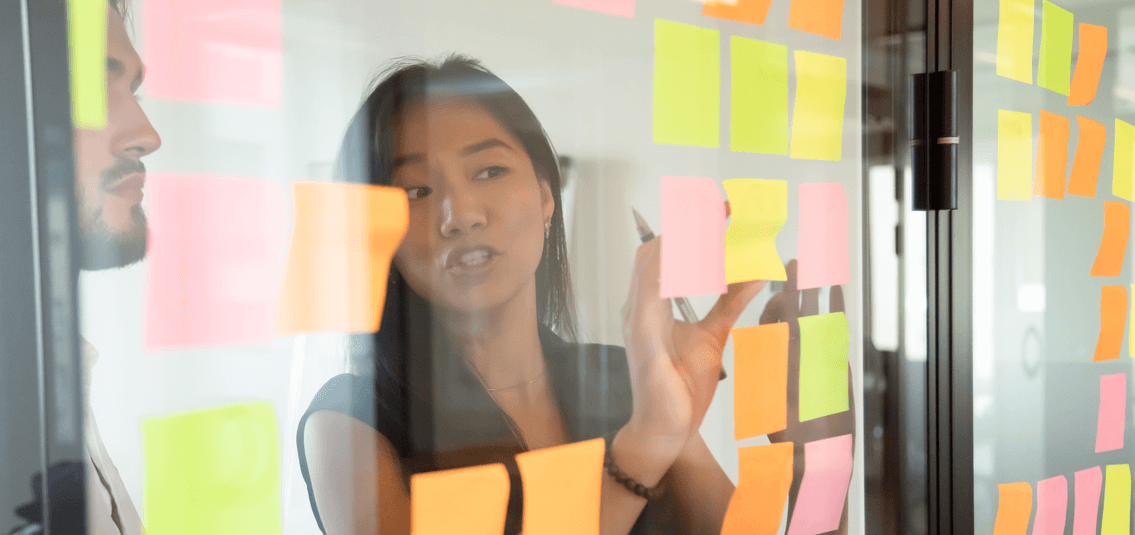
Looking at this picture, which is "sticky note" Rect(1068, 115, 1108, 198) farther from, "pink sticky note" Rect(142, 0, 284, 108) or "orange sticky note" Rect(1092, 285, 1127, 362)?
"pink sticky note" Rect(142, 0, 284, 108)

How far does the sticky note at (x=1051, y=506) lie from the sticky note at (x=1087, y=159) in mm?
378

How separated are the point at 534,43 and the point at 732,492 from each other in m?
0.42

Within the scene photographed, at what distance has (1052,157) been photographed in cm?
92

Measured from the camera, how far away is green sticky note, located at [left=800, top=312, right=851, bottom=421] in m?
0.72

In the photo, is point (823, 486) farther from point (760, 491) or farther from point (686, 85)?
point (686, 85)

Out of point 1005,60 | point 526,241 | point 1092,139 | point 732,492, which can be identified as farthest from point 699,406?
point 1092,139

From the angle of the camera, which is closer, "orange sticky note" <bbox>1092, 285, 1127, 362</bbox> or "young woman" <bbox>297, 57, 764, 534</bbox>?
"young woman" <bbox>297, 57, 764, 534</bbox>

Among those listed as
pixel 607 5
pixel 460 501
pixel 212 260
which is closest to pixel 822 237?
pixel 607 5

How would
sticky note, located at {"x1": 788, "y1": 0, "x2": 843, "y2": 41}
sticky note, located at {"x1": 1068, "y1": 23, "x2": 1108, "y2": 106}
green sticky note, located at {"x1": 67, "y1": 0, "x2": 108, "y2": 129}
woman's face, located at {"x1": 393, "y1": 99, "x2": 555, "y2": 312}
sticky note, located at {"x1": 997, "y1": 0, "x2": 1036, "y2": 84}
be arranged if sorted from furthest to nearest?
sticky note, located at {"x1": 1068, "y1": 23, "x2": 1108, "y2": 106} → sticky note, located at {"x1": 997, "y1": 0, "x2": 1036, "y2": 84} → sticky note, located at {"x1": 788, "y1": 0, "x2": 843, "y2": 41} → woman's face, located at {"x1": 393, "y1": 99, "x2": 555, "y2": 312} → green sticky note, located at {"x1": 67, "y1": 0, "x2": 108, "y2": 129}

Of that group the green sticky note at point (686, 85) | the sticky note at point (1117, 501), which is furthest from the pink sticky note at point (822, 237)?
the sticky note at point (1117, 501)

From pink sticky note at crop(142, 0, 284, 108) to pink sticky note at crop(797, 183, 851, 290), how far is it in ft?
1.62

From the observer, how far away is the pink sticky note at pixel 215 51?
36 centimetres

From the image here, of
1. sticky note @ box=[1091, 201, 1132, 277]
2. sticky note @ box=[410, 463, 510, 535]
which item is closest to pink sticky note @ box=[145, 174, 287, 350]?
sticky note @ box=[410, 463, 510, 535]

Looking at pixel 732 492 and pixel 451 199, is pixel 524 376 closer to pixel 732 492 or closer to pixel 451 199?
pixel 451 199
